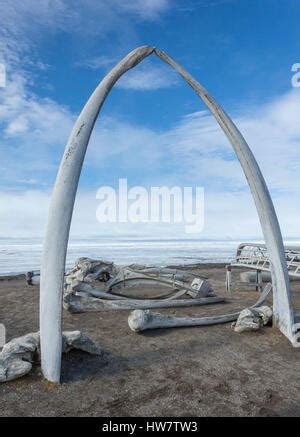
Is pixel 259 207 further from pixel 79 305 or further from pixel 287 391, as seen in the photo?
pixel 79 305

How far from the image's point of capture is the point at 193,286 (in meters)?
10.3

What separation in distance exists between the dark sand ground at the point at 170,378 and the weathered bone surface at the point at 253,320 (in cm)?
15

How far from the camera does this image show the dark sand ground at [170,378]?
13.5ft

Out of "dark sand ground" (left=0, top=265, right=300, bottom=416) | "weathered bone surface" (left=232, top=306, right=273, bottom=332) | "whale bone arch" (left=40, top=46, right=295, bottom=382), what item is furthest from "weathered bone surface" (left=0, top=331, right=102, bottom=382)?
"weathered bone surface" (left=232, top=306, right=273, bottom=332)

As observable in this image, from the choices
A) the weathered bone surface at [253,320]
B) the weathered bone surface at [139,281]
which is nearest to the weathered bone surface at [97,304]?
the weathered bone surface at [139,281]

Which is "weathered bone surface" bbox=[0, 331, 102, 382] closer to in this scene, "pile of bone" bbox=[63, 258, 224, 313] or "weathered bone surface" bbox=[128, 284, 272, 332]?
"weathered bone surface" bbox=[128, 284, 272, 332]

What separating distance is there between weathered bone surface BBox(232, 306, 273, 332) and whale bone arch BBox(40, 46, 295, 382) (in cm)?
19

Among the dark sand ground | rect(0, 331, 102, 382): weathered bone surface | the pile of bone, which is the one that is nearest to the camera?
A: the dark sand ground

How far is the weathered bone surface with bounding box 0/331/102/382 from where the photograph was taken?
187 inches

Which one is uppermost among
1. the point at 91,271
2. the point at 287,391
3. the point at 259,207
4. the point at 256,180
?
the point at 256,180

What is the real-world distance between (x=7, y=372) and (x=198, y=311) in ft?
18.5

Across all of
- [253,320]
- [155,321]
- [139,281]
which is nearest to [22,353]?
[155,321]

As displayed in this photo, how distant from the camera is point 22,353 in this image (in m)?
4.94
